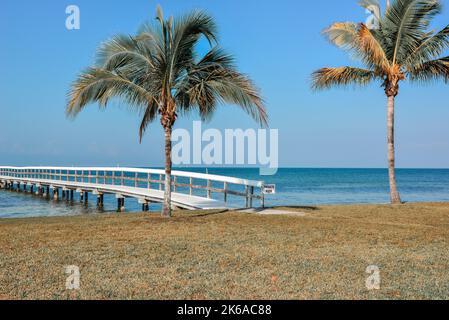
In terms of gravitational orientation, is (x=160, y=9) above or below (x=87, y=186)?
above

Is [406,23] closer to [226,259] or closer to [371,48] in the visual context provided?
[371,48]

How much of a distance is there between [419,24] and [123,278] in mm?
16049

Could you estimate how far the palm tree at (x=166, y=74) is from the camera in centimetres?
1264

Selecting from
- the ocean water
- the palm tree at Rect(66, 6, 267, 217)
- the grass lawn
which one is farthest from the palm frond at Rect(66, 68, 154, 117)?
the ocean water

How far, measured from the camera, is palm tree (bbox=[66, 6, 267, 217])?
41.5 ft

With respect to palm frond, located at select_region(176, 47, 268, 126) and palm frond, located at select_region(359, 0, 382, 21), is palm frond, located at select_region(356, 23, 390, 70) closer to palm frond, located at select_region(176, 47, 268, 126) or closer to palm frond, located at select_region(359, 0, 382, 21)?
palm frond, located at select_region(359, 0, 382, 21)

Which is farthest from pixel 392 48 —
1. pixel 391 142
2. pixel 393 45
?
pixel 391 142

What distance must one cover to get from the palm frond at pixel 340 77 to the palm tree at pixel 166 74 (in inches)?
288

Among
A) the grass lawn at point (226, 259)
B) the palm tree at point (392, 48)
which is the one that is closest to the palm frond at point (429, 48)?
the palm tree at point (392, 48)

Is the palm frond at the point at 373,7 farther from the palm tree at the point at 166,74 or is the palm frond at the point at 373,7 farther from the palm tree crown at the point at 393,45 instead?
the palm tree at the point at 166,74

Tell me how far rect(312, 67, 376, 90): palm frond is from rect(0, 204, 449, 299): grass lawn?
8180 millimetres

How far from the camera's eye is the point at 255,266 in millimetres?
6852
